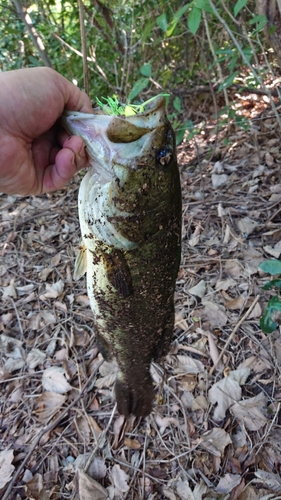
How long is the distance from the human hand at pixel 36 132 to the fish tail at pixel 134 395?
3.76ft

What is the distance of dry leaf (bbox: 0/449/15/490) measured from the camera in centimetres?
213

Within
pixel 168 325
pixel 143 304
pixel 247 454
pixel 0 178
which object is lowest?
pixel 247 454

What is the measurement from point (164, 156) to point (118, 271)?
1.64 ft

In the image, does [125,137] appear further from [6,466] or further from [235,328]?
[6,466]

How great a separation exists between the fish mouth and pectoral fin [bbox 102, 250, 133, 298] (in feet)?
1.07

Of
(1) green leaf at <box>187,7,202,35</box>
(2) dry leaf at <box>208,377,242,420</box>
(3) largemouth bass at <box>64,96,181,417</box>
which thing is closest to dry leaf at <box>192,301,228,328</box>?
(2) dry leaf at <box>208,377,242,420</box>

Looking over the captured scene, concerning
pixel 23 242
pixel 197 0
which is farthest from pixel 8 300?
pixel 197 0

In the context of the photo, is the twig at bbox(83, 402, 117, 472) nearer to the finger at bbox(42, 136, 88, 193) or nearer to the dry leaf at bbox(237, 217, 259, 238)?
the finger at bbox(42, 136, 88, 193)

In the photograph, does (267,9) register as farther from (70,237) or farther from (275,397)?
(275,397)

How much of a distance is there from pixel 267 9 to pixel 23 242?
8.92 ft

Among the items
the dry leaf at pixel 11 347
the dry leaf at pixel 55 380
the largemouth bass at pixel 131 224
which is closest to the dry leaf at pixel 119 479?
the dry leaf at pixel 55 380

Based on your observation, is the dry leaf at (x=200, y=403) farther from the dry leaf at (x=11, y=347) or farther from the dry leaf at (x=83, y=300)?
the dry leaf at (x=11, y=347)

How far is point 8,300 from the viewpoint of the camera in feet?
9.93

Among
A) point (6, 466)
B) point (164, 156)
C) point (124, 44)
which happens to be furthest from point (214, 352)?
point (124, 44)
